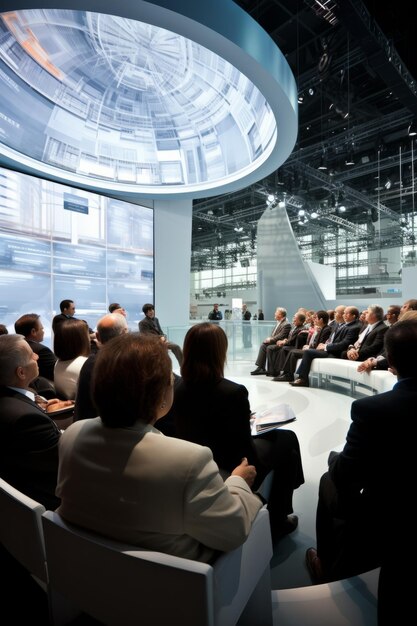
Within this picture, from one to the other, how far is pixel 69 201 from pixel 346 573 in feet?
24.6

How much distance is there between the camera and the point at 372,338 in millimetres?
5312

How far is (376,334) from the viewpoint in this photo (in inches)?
207

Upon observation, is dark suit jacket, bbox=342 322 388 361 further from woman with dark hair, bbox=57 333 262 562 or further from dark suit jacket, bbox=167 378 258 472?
woman with dark hair, bbox=57 333 262 562

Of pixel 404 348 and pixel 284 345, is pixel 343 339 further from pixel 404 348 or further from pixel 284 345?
pixel 404 348

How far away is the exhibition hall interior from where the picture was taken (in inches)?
134

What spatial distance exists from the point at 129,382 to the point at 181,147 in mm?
6630

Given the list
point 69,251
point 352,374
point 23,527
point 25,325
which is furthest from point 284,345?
point 23,527

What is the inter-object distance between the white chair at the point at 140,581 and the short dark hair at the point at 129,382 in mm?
311

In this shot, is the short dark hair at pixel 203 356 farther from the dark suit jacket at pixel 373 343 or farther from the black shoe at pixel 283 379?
the black shoe at pixel 283 379

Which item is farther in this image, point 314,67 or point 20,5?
point 314,67

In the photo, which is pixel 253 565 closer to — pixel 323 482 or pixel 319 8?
pixel 323 482

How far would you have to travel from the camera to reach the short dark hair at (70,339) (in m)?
2.73

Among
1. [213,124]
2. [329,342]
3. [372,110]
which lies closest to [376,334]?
[329,342]

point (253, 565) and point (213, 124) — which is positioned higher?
point (213, 124)
